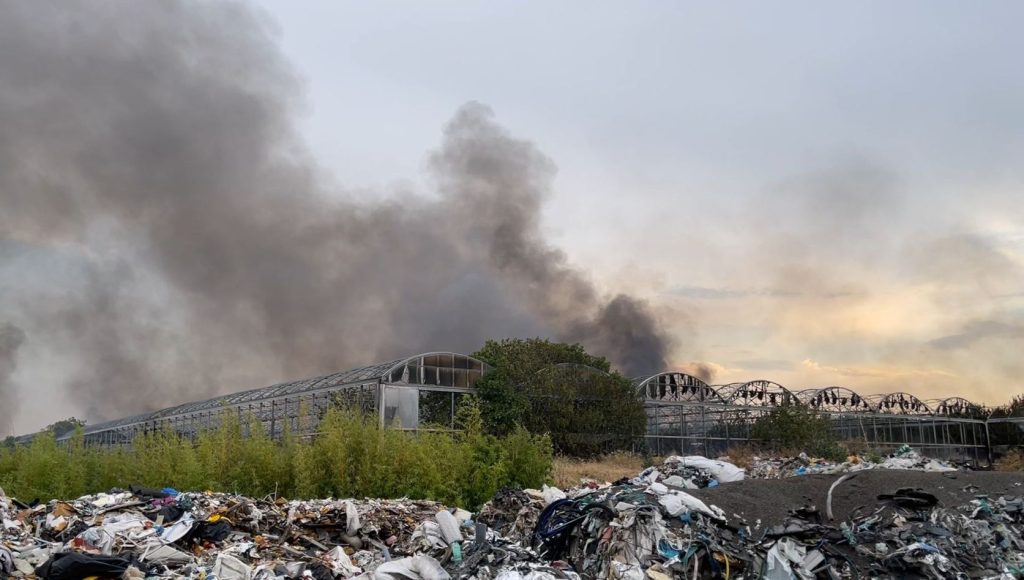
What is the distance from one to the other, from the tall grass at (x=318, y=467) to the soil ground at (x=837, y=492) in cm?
Answer: 426

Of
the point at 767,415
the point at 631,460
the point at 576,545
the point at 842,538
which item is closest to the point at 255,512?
the point at 576,545

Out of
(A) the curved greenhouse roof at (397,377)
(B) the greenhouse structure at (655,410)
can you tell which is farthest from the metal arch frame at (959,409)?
(A) the curved greenhouse roof at (397,377)

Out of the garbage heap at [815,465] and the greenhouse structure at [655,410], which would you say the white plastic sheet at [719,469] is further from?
the greenhouse structure at [655,410]

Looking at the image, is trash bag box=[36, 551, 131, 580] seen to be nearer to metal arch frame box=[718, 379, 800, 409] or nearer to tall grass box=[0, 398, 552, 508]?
tall grass box=[0, 398, 552, 508]

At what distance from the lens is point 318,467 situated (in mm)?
13852

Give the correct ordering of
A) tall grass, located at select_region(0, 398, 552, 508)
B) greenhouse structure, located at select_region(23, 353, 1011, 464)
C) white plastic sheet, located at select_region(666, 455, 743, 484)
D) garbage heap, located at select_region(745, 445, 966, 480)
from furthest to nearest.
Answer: greenhouse structure, located at select_region(23, 353, 1011, 464)
garbage heap, located at select_region(745, 445, 966, 480)
white plastic sheet, located at select_region(666, 455, 743, 484)
tall grass, located at select_region(0, 398, 552, 508)

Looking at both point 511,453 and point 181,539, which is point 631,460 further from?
point 181,539

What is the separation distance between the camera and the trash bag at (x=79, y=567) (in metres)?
8.29

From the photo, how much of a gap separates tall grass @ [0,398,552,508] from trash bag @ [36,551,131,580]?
4.71m

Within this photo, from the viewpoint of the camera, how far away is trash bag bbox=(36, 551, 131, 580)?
326 inches

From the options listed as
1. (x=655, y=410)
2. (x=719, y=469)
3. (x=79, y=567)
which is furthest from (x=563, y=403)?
(x=79, y=567)

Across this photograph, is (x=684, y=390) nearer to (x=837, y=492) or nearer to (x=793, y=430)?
(x=793, y=430)

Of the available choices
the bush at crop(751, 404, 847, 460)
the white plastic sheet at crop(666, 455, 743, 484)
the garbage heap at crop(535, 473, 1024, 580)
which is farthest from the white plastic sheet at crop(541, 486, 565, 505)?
the bush at crop(751, 404, 847, 460)

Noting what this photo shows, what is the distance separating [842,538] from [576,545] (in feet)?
11.6
